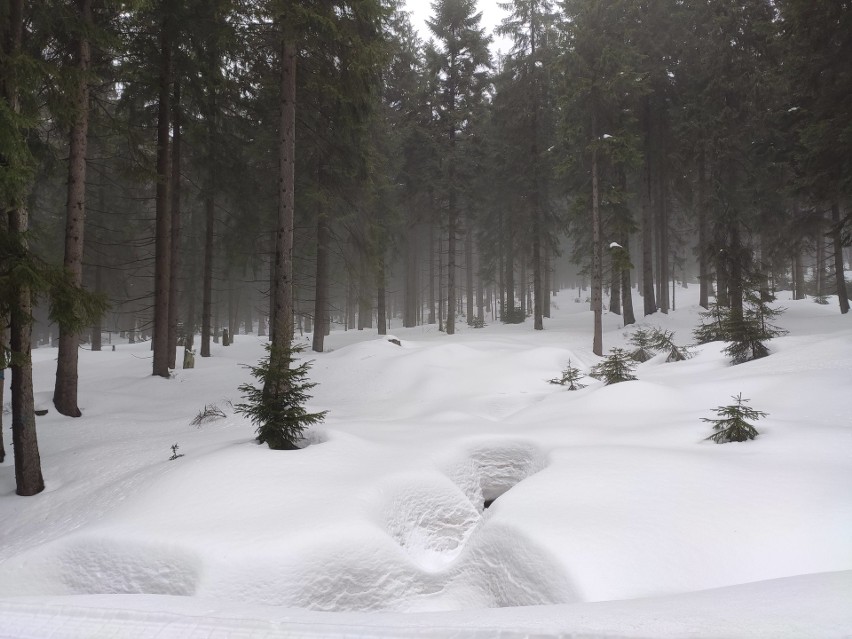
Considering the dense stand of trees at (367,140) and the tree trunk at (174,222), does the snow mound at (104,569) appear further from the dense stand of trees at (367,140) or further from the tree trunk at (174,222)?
the tree trunk at (174,222)

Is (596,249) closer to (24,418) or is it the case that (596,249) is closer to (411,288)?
(24,418)

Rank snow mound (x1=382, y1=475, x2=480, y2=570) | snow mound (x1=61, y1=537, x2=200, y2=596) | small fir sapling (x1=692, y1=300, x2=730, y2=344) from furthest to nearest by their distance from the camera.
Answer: small fir sapling (x1=692, y1=300, x2=730, y2=344) < snow mound (x1=382, y1=475, x2=480, y2=570) < snow mound (x1=61, y1=537, x2=200, y2=596)

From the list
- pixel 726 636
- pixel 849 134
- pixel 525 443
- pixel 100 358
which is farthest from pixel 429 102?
pixel 726 636

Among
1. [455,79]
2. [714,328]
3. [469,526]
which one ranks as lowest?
[469,526]

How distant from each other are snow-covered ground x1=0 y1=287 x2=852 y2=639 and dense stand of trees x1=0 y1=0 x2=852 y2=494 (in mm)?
2134

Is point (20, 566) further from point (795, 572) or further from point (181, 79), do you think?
point (181, 79)

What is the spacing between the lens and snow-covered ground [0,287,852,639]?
2340mm

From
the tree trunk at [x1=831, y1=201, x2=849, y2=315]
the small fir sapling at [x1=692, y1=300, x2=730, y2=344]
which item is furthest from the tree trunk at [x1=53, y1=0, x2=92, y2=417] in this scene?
the tree trunk at [x1=831, y1=201, x2=849, y2=315]

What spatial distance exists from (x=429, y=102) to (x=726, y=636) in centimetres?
2610

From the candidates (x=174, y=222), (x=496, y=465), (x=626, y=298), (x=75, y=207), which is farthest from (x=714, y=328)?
(x=174, y=222)

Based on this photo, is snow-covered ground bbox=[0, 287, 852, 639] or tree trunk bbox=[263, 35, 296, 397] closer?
snow-covered ground bbox=[0, 287, 852, 639]

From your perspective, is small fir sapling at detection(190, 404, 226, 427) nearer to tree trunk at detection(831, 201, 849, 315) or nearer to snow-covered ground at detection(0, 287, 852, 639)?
snow-covered ground at detection(0, 287, 852, 639)

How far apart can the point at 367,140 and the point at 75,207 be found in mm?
10745

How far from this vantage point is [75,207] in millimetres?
9141
